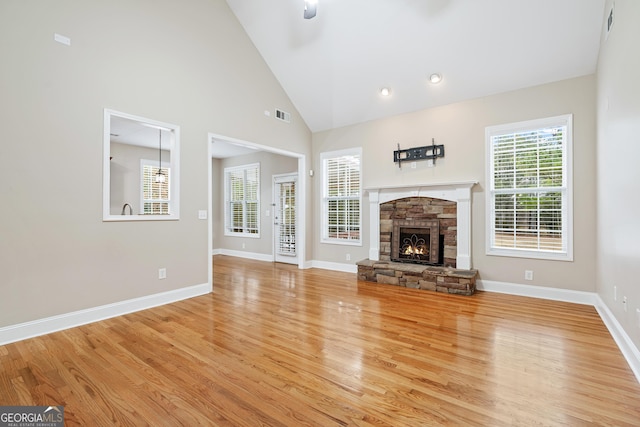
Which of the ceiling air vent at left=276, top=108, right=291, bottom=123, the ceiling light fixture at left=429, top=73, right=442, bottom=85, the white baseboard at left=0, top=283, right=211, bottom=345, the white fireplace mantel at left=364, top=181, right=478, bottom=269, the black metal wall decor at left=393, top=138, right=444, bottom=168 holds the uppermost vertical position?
the ceiling light fixture at left=429, top=73, right=442, bottom=85

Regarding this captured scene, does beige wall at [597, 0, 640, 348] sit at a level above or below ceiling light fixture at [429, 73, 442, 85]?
below

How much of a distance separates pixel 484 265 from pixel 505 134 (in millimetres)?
1998

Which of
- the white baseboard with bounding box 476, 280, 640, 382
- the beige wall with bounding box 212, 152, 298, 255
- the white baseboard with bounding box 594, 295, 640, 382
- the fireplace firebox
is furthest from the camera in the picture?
Result: the beige wall with bounding box 212, 152, 298, 255

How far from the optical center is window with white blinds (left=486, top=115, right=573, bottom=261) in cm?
414

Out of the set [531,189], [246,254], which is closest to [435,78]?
[531,189]

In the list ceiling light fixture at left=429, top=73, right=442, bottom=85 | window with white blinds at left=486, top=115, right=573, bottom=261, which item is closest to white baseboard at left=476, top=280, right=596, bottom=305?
window with white blinds at left=486, top=115, right=573, bottom=261

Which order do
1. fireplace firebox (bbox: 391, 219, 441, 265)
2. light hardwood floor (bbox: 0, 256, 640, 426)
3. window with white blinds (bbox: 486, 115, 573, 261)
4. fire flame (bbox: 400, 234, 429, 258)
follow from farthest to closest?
fire flame (bbox: 400, 234, 429, 258) → fireplace firebox (bbox: 391, 219, 441, 265) → window with white blinds (bbox: 486, 115, 573, 261) → light hardwood floor (bbox: 0, 256, 640, 426)

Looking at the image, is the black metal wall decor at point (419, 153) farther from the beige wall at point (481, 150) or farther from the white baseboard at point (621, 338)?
the white baseboard at point (621, 338)

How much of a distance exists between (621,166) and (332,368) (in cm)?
298

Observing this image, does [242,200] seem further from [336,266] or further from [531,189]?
[531,189]

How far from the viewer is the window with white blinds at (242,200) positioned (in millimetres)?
7914

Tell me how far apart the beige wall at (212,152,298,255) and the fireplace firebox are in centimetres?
283

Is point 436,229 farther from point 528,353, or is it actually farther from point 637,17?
point 637,17

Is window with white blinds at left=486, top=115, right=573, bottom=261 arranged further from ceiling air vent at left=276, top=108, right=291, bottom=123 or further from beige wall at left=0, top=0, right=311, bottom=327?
beige wall at left=0, top=0, right=311, bottom=327
